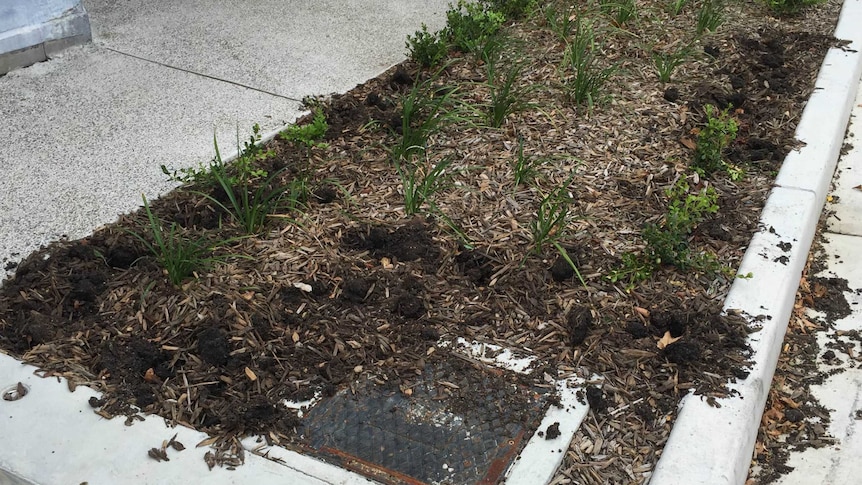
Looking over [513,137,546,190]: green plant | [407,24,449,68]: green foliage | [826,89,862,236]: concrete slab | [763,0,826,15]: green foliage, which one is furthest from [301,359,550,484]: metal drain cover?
[763,0,826,15]: green foliage

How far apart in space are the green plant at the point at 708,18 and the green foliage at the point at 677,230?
2310mm

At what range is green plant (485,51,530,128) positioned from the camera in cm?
475

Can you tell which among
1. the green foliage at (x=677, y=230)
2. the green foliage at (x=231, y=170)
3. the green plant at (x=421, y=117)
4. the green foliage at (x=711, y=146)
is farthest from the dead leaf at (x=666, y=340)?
the green foliage at (x=231, y=170)

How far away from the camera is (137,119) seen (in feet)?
15.9

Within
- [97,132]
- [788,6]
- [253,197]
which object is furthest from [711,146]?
[97,132]

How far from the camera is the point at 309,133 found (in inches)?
173

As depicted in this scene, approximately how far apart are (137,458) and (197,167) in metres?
1.96

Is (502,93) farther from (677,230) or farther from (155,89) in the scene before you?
(155,89)

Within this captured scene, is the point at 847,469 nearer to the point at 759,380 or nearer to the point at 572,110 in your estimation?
the point at 759,380

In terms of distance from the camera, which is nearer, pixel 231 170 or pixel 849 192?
pixel 231 170

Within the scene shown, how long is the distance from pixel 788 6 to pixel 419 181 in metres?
3.77

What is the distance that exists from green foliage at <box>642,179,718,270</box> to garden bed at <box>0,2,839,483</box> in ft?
0.04

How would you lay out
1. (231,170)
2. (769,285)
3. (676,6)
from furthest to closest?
(676,6), (231,170), (769,285)

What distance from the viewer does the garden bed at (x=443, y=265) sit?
3.08m
